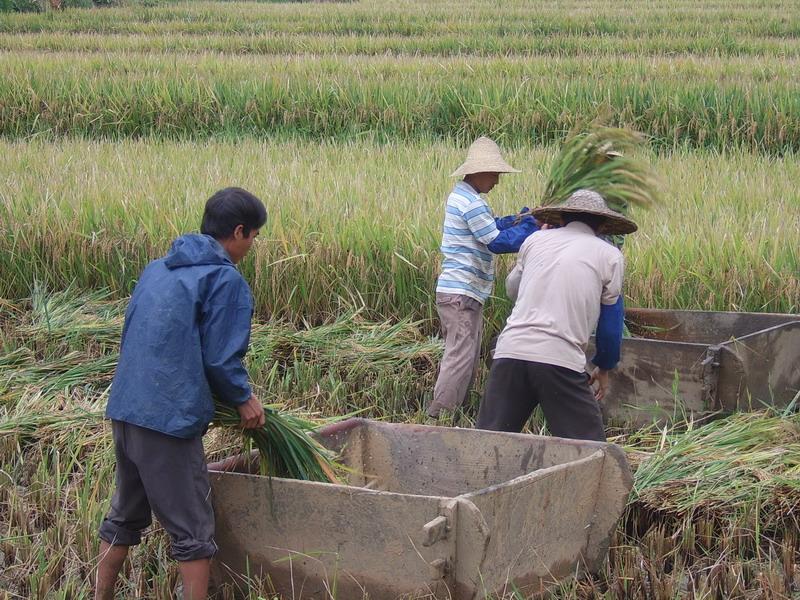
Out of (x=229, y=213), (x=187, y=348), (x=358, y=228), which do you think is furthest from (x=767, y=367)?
(x=187, y=348)

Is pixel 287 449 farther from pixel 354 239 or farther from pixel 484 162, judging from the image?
pixel 354 239

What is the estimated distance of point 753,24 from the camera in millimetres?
18062

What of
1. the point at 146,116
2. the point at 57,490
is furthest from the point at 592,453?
the point at 146,116

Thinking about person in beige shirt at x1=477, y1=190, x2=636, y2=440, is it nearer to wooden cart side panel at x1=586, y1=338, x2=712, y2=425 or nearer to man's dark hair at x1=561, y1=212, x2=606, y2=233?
man's dark hair at x1=561, y1=212, x2=606, y2=233

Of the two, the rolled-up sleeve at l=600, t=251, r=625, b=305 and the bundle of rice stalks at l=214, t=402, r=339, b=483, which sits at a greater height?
the rolled-up sleeve at l=600, t=251, r=625, b=305

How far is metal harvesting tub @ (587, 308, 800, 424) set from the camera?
4.23 metres

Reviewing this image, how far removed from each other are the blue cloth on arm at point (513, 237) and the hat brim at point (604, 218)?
40 centimetres

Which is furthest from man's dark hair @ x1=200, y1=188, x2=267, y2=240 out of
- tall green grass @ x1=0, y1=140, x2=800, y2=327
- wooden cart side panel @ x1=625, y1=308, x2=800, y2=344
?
wooden cart side panel @ x1=625, y1=308, x2=800, y2=344

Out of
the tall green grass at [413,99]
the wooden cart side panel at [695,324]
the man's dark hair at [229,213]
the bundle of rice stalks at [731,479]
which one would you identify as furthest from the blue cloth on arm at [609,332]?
the tall green grass at [413,99]

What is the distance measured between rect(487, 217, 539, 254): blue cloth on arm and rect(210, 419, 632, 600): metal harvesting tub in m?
1.17

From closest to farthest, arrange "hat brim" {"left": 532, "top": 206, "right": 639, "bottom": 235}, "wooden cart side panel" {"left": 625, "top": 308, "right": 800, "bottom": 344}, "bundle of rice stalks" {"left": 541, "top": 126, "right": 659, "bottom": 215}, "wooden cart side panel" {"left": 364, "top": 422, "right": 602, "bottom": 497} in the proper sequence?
"wooden cart side panel" {"left": 364, "top": 422, "right": 602, "bottom": 497}, "hat brim" {"left": 532, "top": 206, "right": 639, "bottom": 235}, "bundle of rice stalks" {"left": 541, "top": 126, "right": 659, "bottom": 215}, "wooden cart side panel" {"left": 625, "top": 308, "right": 800, "bottom": 344}

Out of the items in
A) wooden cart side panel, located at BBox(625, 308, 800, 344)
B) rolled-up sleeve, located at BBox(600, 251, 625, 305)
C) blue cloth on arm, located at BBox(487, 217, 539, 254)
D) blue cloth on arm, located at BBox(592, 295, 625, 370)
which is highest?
rolled-up sleeve, located at BBox(600, 251, 625, 305)

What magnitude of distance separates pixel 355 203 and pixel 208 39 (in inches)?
488

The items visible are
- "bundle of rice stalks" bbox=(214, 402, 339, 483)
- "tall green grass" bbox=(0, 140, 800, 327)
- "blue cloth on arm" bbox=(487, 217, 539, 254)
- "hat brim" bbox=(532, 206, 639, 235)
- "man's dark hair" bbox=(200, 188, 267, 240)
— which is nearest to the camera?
"man's dark hair" bbox=(200, 188, 267, 240)
